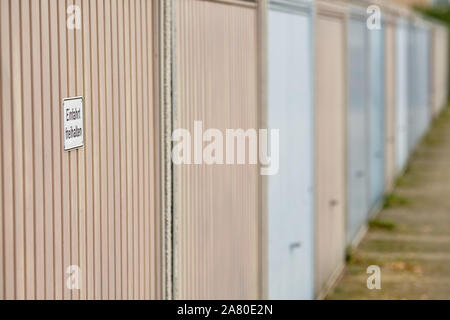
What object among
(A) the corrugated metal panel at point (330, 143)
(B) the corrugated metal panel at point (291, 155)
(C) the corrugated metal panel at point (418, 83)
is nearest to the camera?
(B) the corrugated metal panel at point (291, 155)

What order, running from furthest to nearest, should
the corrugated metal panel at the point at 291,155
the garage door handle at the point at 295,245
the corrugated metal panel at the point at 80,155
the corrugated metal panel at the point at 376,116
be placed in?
1. the corrugated metal panel at the point at 376,116
2. the garage door handle at the point at 295,245
3. the corrugated metal panel at the point at 291,155
4. the corrugated metal panel at the point at 80,155

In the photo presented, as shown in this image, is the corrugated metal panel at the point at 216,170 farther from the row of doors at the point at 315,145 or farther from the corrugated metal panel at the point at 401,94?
the corrugated metal panel at the point at 401,94

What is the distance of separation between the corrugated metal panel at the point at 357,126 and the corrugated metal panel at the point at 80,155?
238 inches

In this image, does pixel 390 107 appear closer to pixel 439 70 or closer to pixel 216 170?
pixel 216 170

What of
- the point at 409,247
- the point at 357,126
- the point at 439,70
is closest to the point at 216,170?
the point at 409,247

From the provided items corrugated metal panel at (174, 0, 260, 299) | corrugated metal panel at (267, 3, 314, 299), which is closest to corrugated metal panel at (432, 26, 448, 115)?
corrugated metal panel at (267, 3, 314, 299)

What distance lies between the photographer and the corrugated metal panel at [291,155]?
23.9ft

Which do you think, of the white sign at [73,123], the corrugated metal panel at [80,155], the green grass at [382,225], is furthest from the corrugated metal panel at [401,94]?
the white sign at [73,123]

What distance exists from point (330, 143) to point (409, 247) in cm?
219

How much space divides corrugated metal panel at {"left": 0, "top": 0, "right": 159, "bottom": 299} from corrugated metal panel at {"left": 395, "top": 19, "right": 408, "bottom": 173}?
11.8 m

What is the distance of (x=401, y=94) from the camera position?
17438mm

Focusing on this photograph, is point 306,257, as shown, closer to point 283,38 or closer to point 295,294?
point 295,294
